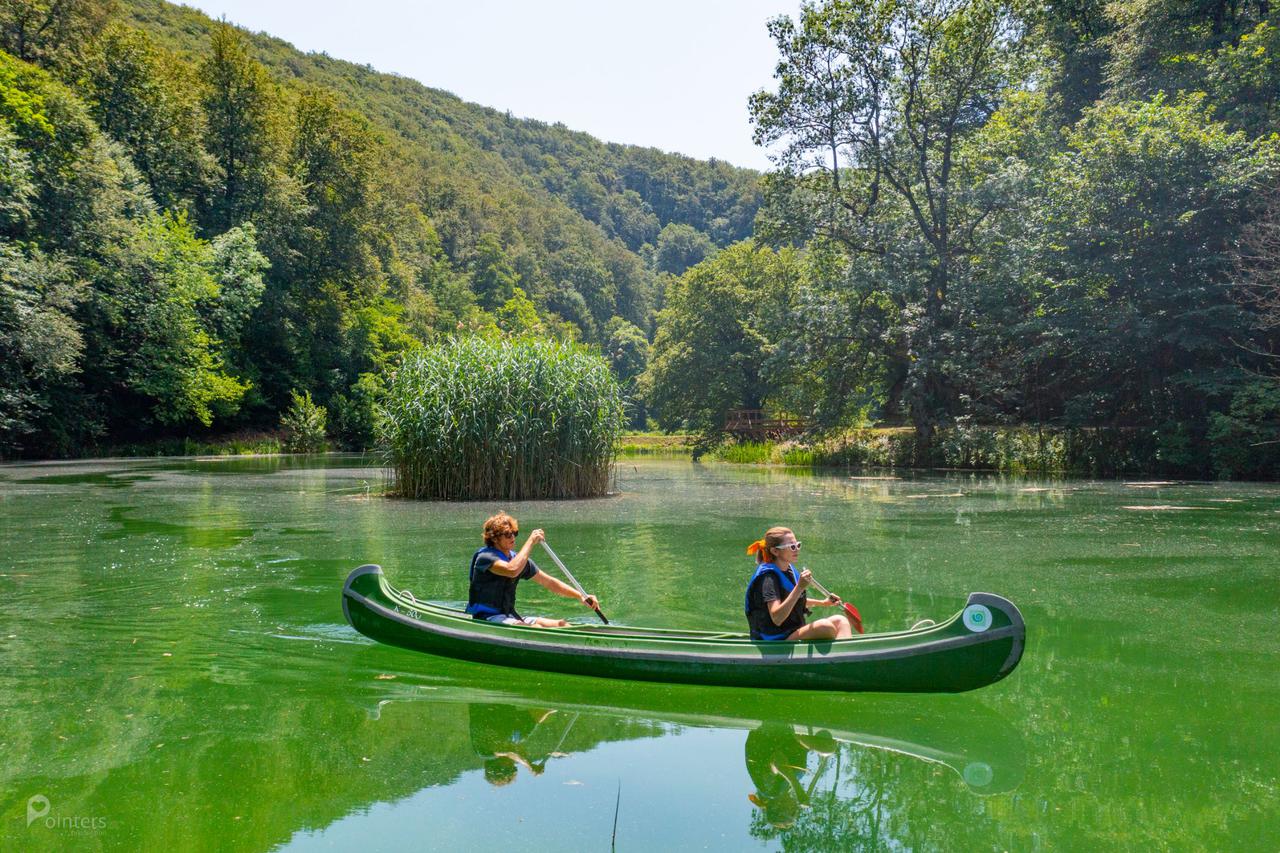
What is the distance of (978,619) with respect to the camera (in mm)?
4613

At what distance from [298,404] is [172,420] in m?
5.36

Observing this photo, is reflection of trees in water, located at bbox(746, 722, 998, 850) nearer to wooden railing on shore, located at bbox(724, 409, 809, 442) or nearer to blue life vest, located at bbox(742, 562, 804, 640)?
blue life vest, located at bbox(742, 562, 804, 640)

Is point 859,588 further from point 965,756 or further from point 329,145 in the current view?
point 329,145

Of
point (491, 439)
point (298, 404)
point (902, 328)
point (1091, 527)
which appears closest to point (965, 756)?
point (1091, 527)

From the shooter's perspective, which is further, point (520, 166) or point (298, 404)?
point (520, 166)

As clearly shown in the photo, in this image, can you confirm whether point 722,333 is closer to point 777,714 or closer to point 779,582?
point 779,582

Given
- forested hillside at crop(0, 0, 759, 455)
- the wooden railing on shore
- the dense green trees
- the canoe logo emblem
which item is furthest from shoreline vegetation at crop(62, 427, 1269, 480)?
the canoe logo emblem

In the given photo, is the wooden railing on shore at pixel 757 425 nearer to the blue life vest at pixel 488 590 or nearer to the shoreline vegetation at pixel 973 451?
the shoreline vegetation at pixel 973 451

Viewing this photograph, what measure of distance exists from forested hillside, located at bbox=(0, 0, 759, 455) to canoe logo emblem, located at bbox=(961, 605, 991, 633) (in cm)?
1534

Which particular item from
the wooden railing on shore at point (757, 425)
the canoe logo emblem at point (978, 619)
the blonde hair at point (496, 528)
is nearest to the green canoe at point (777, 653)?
the canoe logo emblem at point (978, 619)

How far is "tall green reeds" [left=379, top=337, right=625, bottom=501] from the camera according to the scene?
16.0 m

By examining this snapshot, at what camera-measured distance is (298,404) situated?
129 feet

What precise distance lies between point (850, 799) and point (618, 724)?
1323mm

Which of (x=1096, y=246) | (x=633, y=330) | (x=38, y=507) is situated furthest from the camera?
(x=633, y=330)
